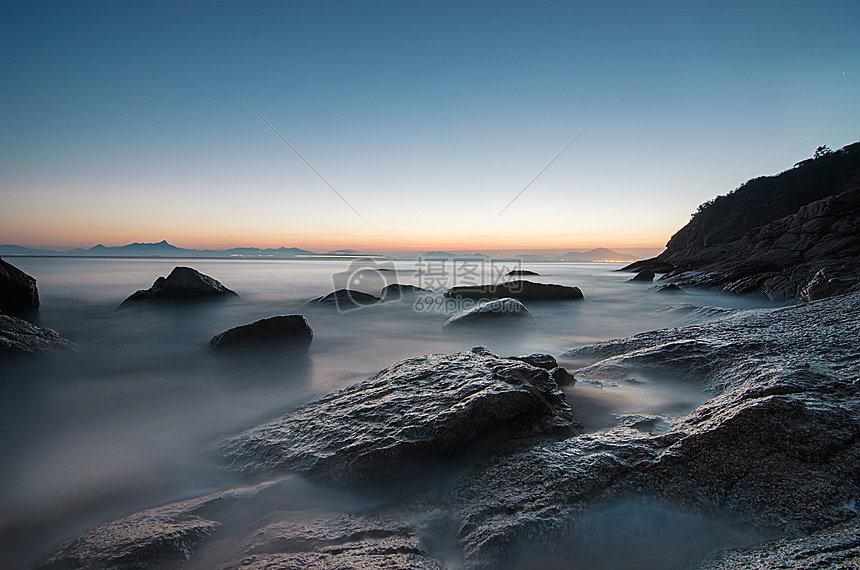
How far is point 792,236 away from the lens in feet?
47.6

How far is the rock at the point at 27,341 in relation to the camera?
15.0ft

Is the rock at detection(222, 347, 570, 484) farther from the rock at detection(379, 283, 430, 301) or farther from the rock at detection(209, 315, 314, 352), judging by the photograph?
the rock at detection(379, 283, 430, 301)

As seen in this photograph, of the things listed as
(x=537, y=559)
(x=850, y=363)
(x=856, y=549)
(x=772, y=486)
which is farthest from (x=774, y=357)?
(x=537, y=559)

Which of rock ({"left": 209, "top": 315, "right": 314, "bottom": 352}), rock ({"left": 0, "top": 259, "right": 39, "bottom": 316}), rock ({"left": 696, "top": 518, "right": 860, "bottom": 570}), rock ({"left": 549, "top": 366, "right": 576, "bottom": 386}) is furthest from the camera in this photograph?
rock ({"left": 0, "top": 259, "right": 39, "bottom": 316})

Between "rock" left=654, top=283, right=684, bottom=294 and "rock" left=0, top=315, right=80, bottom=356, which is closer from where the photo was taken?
"rock" left=0, top=315, right=80, bottom=356

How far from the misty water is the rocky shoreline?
7.7 inches

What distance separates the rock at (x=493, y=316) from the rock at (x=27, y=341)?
6.15 meters

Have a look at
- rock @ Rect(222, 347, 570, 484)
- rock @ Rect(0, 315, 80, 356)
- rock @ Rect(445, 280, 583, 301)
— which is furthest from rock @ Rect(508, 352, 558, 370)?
rock @ Rect(445, 280, 583, 301)

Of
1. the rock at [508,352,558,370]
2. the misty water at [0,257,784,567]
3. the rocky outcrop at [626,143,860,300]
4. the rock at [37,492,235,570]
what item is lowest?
the misty water at [0,257,784,567]

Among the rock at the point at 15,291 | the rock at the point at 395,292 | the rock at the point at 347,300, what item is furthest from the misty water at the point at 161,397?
the rock at the point at 395,292

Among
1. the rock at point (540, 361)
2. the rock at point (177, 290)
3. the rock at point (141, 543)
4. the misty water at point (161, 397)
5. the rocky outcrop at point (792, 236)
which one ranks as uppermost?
the rocky outcrop at point (792, 236)

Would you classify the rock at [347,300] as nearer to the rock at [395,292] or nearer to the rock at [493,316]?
the rock at [395,292]

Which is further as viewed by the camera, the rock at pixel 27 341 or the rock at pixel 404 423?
the rock at pixel 27 341

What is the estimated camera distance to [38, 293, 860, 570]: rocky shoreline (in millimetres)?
1579
